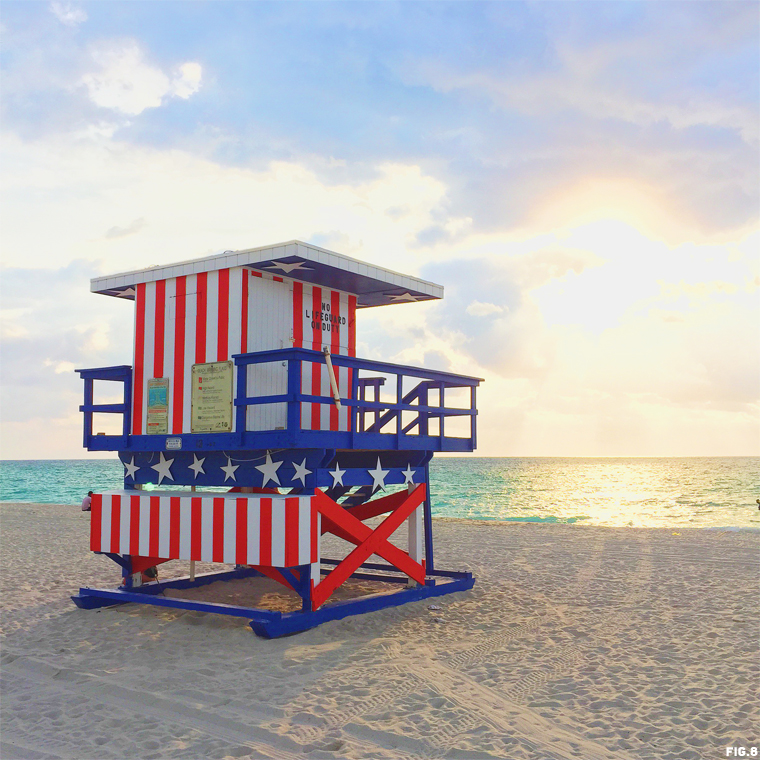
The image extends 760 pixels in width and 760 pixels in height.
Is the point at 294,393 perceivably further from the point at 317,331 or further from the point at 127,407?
the point at 127,407

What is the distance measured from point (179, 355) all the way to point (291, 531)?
9.61 ft

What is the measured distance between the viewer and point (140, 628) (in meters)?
8.80

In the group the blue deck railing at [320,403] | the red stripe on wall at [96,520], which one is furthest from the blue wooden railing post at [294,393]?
the red stripe on wall at [96,520]

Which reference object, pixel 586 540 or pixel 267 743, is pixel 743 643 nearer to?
pixel 267 743

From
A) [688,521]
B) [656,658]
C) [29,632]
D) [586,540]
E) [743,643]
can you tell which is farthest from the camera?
[688,521]

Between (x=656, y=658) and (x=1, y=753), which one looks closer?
(x=1, y=753)

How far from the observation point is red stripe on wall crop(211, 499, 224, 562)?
28.2ft

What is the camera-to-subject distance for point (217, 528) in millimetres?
8648

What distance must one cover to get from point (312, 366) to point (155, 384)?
2.09 m

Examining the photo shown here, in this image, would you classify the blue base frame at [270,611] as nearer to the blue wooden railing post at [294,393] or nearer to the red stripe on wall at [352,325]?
the blue wooden railing post at [294,393]

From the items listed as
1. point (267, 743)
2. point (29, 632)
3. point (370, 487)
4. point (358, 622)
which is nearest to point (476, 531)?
point (370, 487)

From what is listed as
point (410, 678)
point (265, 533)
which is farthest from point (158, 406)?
point (410, 678)

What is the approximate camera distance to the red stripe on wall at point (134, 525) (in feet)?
31.2

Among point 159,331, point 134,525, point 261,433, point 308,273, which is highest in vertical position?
point 308,273
